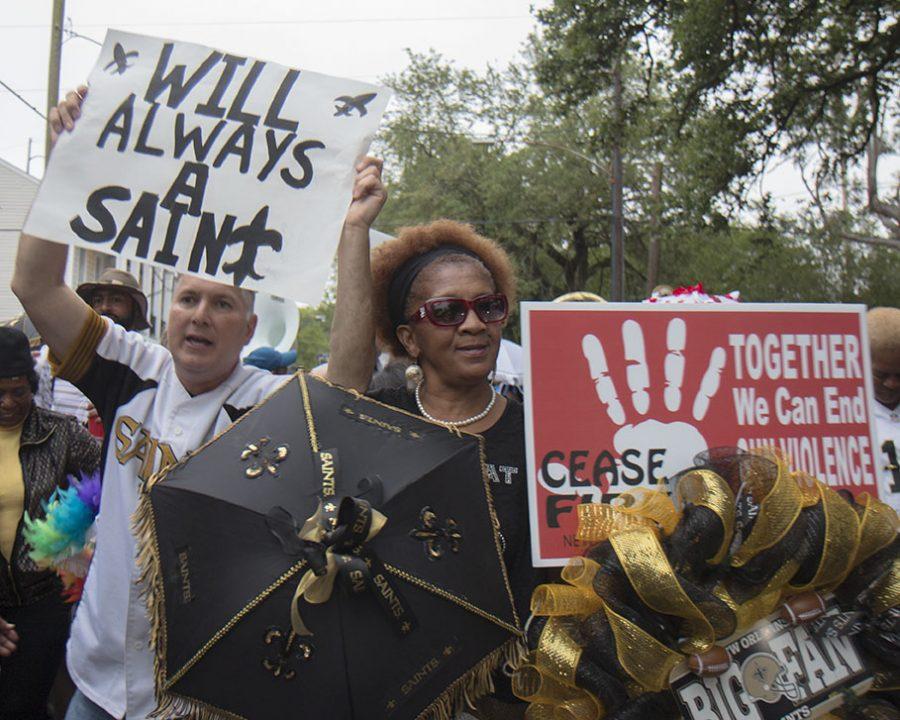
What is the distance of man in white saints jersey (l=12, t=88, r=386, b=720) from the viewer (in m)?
2.58

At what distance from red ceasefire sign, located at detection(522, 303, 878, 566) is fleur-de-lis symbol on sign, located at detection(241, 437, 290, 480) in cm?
57

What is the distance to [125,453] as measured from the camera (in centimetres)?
265

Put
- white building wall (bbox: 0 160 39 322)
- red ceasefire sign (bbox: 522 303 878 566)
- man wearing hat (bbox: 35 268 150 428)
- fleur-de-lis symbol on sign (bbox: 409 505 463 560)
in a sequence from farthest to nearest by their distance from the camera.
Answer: white building wall (bbox: 0 160 39 322) < man wearing hat (bbox: 35 268 150 428) < red ceasefire sign (bbox: 522 303 878 566) < fleur-de-lis symbol on sign (bbox: 409 505 463 560)

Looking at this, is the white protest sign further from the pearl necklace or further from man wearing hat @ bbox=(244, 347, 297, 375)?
man wearing hat @ bbox=(244, 347, 297, 375)

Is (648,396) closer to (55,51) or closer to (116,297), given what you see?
(116,297)

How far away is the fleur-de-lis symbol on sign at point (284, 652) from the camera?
180 cm

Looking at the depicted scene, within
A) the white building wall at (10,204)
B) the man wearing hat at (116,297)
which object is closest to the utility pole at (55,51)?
the man wearing hat at (116,297)

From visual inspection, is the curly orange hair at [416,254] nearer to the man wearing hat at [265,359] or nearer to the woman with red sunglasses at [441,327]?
the woman with red sunglasses at [441,327]

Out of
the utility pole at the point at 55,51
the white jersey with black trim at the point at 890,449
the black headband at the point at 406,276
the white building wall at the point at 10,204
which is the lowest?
the white jersey with black trim at the point at 890,449

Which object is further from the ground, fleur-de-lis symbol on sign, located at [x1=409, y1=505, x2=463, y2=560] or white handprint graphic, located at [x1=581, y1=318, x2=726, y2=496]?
white handprint graphic, located at [x1=581, y1=318, x2=726, y2=496]

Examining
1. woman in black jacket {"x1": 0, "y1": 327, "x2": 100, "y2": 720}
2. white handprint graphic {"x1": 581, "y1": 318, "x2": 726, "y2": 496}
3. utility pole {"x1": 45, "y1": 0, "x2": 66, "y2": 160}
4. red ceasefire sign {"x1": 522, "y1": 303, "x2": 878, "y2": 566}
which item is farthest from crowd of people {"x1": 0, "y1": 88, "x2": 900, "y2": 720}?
utility pole {"x1": 45, "y1": 0, "x2": 66, "y2": 160}

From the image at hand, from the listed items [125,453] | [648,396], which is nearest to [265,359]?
[125,453]

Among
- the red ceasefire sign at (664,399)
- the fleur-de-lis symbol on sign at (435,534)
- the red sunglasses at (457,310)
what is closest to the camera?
the fleur-de-lis symbol on sign at (435,534)

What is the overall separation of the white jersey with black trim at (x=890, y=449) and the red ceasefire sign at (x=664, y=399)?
1.75 ft
